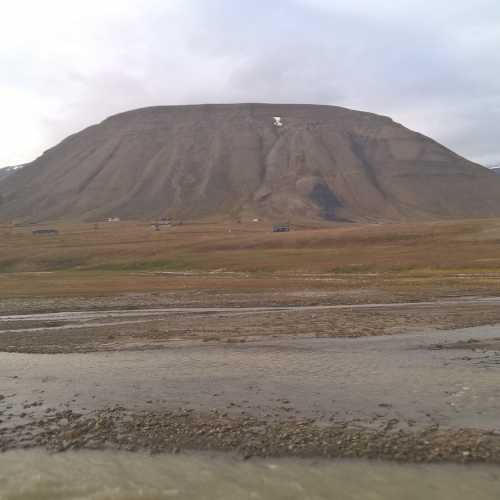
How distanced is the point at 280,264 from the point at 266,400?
6517 cm

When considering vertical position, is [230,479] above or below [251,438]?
below

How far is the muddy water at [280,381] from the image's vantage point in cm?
1538

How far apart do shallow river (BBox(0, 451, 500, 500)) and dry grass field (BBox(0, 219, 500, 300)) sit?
1400 inches

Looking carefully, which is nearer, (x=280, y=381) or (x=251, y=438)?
(x=251, y=438)

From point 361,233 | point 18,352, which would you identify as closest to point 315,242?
point 361,233

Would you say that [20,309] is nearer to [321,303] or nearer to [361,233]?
[321,303]

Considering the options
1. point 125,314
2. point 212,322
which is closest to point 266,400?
point 212,322

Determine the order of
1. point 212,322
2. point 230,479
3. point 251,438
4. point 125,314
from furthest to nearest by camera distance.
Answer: point 125,314
point 212,322
point 251,438
point 230,479

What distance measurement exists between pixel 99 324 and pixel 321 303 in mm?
17219

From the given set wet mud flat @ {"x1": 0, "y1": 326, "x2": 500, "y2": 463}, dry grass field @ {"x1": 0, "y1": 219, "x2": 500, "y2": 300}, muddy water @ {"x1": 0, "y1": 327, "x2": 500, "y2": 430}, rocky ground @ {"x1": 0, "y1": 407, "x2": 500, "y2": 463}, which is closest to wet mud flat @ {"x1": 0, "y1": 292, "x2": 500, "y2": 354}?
muddy water @ {"x1": 0, "y1": 327, "x2": 500, "y2": 430}

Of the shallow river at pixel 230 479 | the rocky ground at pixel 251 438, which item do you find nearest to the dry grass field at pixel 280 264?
the rocky ground at pixel 251 438

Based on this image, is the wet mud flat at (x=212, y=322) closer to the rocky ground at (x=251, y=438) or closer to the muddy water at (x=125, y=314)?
the muddy water at (x=125, y=314)

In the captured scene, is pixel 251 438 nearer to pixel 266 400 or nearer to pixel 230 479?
pixel 230 479

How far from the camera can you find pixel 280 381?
1878cm
